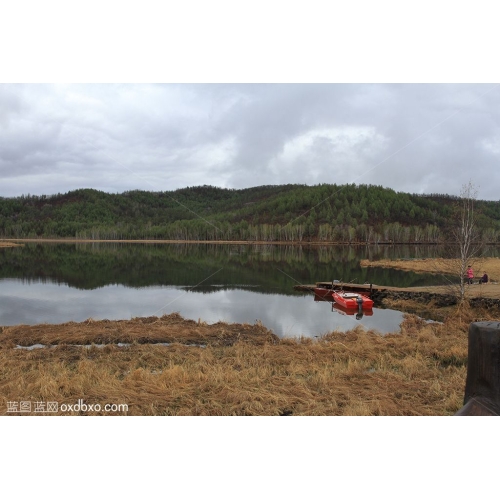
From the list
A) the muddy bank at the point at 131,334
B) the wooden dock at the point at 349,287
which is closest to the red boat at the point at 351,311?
the wooden dock at the point at 349,287

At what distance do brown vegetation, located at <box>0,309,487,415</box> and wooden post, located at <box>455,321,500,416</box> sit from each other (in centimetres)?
222

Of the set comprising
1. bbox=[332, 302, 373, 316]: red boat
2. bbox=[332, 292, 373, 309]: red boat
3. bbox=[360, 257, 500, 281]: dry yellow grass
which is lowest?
A: bbox=[332, 302, 373, 316]: red boat

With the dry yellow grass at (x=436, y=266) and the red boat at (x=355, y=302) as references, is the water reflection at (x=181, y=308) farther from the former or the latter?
the dry yellow grass at (x=436, y=266)

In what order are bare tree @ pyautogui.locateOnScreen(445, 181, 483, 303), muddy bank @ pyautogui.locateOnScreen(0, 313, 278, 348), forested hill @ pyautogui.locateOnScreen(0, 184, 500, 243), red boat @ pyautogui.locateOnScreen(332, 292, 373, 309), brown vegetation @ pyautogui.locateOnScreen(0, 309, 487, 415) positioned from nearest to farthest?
brown vegetation @ pyautogui.locateOnScreen(0, 309, 487, 415) → muddy bank @ pyautogui.locateOnScreen(0, 313, 278, 348) → bare tree @ pyautogui.locateOnScreen(445, 181, 483, 303) → red boat @ pyautogui.locateOnScreen(332, 292, 373, 309) → forested hill @ pyautogui.locateOnScreen(0, 184, 500, 243)

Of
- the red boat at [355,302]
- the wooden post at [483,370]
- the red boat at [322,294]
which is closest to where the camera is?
the wooden post at [483,370]

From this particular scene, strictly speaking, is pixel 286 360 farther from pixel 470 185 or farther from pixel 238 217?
pixel 238 217

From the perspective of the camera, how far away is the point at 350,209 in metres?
163

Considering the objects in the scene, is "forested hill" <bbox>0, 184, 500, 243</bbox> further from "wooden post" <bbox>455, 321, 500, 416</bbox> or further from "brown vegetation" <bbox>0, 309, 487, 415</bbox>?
"wooden post" <bbox>455, 321, 500, 416</bbox>

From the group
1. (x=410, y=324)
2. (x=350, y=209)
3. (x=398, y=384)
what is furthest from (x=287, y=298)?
(x=350, y=209)

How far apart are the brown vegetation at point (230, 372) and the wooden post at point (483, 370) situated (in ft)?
7.27

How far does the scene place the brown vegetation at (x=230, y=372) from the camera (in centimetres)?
615

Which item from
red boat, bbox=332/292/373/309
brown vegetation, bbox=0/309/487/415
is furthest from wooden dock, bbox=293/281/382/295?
brown vegetation, bbox=0/309/487/415

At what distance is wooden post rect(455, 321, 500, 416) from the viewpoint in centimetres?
330

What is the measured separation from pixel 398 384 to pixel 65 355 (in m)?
8.28
